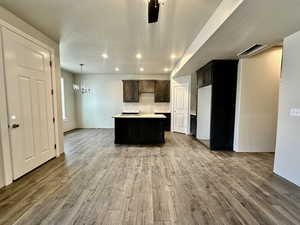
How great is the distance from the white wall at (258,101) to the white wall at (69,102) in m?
6.80

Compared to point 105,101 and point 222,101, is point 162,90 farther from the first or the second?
point 222,101

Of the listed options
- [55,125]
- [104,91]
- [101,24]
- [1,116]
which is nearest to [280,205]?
[101,24]

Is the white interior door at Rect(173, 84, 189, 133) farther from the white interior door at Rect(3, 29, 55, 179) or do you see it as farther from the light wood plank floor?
the white interior door at Rect(3, 29, 55, 179)

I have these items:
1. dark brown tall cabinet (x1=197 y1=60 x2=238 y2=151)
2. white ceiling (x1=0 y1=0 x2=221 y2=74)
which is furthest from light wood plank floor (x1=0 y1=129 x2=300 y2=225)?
white ceiling (x1=0 y1=0 x2=221 y2=74)

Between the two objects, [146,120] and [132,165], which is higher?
[146,120]

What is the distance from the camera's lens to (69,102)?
759 cm

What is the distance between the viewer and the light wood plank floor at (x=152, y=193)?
1885mm

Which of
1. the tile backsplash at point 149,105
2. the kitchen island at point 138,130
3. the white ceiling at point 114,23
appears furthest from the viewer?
the tile backsplash at point 149,105

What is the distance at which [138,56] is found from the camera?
5.06 metres

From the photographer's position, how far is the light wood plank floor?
1.88 metres

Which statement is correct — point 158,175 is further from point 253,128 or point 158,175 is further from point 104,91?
A: point 104,91

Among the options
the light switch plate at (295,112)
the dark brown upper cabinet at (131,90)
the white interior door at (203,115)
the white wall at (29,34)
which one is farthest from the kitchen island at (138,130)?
the light switch plate at (295,112)

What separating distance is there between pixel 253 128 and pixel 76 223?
4.29 metres

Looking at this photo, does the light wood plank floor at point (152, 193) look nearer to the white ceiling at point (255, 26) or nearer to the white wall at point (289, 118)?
the white wall at point (289, 118)
